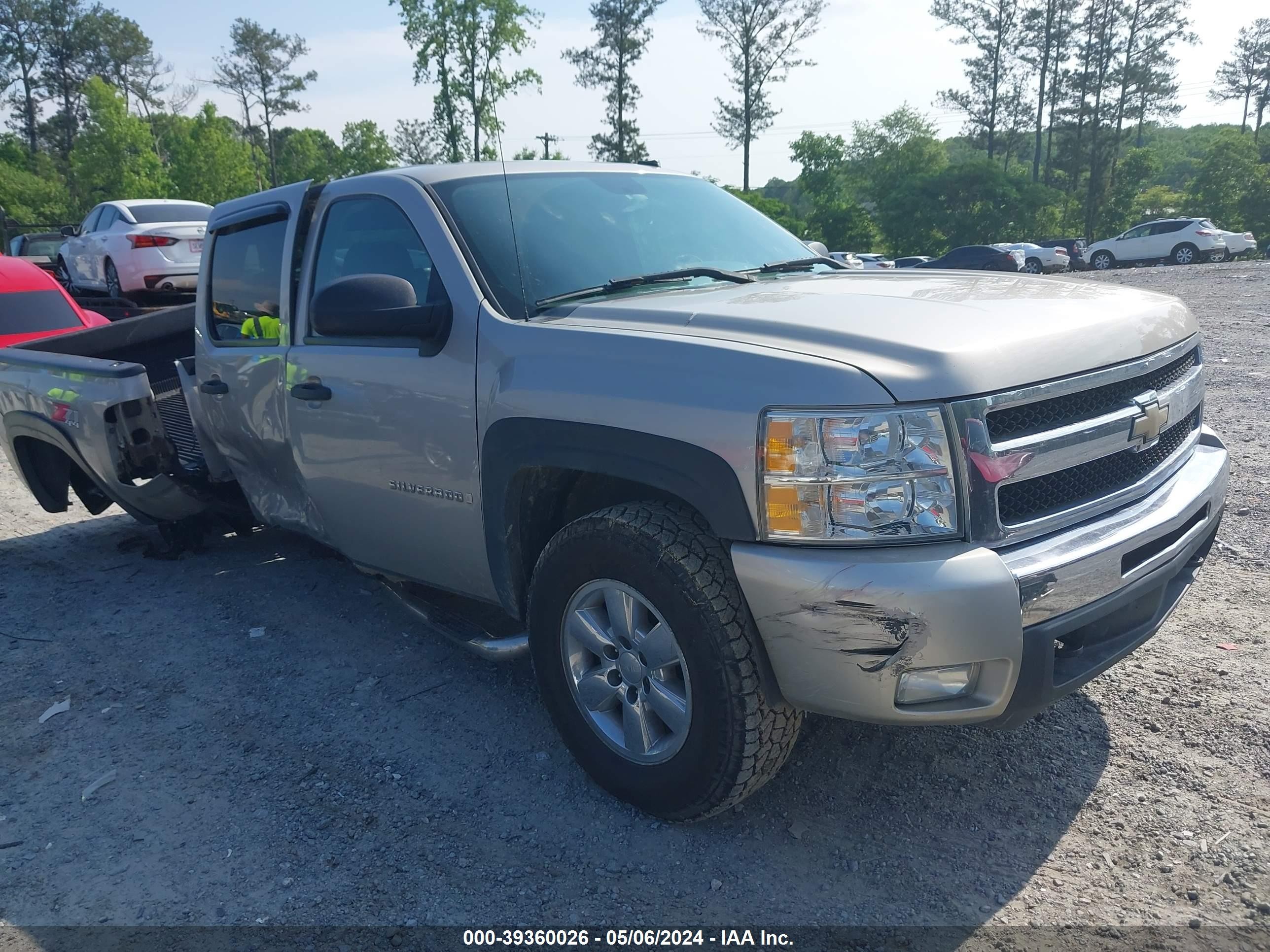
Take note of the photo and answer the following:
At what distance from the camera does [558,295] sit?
328 centimetres

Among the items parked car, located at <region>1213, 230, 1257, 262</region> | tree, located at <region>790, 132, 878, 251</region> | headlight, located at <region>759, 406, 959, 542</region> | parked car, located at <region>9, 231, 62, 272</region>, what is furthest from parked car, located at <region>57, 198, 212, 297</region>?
tree, located at <region>790, 132, 878, 251</region>

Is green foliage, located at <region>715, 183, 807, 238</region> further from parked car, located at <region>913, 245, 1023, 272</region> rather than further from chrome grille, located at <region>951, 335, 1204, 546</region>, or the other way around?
chrome grille, located at <region>951, 335, 1204, 546</region>

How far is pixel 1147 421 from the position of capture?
276 cm

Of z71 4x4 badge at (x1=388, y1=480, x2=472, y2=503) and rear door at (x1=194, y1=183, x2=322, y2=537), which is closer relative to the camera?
z71 4x4 badge at (x1=388, y1=480, x2=472, y2=503)

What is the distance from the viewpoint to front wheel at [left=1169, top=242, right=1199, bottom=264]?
108ft

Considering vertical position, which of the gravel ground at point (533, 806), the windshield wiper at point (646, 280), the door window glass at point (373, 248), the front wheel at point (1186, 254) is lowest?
the gravel ground at point (533, 806)

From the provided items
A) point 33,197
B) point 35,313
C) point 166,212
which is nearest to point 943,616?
point 35,313

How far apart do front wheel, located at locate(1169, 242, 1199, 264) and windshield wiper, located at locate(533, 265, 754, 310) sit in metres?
35.2

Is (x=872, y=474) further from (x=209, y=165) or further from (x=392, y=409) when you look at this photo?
(x=209, y=165)

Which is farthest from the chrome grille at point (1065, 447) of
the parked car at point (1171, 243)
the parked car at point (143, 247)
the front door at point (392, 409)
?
the parked car at point (1171, 243)

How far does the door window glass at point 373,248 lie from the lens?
3.47m

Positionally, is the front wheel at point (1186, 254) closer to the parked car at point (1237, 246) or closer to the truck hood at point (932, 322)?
the parked car at point (1237, 246)

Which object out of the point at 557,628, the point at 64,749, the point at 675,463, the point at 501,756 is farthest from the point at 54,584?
the point at 675,463

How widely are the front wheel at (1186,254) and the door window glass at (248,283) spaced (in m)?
35.5
